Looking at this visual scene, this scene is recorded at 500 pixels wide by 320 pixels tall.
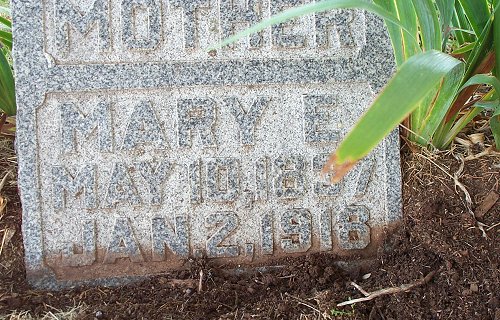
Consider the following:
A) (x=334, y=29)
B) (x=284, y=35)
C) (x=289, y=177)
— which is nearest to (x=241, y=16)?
(x=284, y=35)

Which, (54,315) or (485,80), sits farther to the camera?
(54,315)

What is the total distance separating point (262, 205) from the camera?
1433 millimetres

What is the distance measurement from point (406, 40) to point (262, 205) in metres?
0.59

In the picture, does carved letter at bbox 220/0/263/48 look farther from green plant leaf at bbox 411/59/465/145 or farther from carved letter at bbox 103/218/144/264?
carved letter at bbox 103/218/144/264

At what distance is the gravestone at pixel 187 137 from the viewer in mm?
1375

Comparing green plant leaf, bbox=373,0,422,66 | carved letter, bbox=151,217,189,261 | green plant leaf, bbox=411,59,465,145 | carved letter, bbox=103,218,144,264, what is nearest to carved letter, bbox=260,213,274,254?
carved letter, bbox=151,217,189,261

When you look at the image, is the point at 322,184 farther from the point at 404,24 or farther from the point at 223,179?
the point at 404,24

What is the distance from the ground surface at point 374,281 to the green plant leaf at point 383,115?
2.08ft

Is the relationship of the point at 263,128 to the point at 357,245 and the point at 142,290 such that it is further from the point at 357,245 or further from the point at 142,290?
the point at 142,290

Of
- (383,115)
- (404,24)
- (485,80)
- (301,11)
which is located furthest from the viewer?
(404,24)

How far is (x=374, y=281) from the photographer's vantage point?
1.35 m

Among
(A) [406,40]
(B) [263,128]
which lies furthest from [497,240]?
(B) [263,128]

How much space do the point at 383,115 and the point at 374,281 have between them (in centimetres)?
77

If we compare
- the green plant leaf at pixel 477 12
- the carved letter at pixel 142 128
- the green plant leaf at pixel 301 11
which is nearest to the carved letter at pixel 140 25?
the carved letter at pixel 142 128
